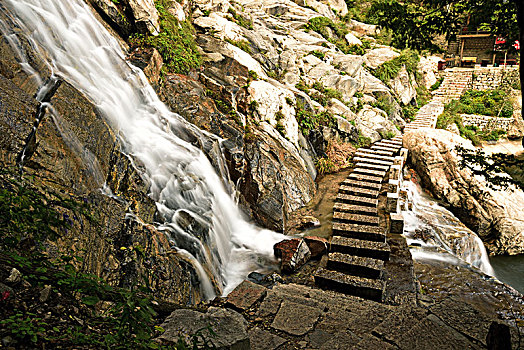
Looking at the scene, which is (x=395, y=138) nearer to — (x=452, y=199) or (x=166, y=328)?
(x=452, y=199)

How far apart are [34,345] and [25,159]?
2973mm

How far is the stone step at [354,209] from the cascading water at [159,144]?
2.18 metres

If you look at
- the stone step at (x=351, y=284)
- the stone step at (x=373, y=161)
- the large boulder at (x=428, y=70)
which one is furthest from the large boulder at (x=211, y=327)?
the large boulder at (x=428, y=70)

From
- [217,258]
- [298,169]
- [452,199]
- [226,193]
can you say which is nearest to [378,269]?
[217,258]

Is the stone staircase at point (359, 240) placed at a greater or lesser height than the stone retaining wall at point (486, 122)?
lesser

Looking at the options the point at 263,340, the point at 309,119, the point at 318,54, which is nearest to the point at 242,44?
the point at 309,119

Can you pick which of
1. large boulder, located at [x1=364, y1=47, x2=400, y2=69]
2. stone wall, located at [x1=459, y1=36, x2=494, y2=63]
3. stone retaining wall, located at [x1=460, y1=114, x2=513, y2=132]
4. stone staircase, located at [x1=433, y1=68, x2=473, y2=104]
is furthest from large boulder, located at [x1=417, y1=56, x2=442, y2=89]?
stone retaining wall, located at [x1=460, y1=114, x2=513, y2=132]

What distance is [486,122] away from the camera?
18.4 m

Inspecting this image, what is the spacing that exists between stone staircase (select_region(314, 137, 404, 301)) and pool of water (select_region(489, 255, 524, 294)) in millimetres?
4474

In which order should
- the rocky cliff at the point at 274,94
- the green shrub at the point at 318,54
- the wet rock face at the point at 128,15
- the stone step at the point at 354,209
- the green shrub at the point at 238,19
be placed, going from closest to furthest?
the stone step at the point at 354,209 < the rocky cliff at the point at 274,94 < the wet rock face at the point at 128,15 < the green shrub at the point at 238,19 < the green shrub at the point at 318,54

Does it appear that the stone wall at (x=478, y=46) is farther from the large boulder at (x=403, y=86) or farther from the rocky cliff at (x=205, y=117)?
the large boulder at (x=403, y=86)

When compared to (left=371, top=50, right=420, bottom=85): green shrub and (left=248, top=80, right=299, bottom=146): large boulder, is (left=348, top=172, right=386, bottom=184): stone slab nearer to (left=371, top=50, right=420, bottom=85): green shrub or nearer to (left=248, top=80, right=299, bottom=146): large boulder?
(left=248, top=80, right=299, bottom=146): large boulder

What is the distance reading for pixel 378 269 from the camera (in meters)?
5.73

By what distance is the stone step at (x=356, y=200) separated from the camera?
883 cm
